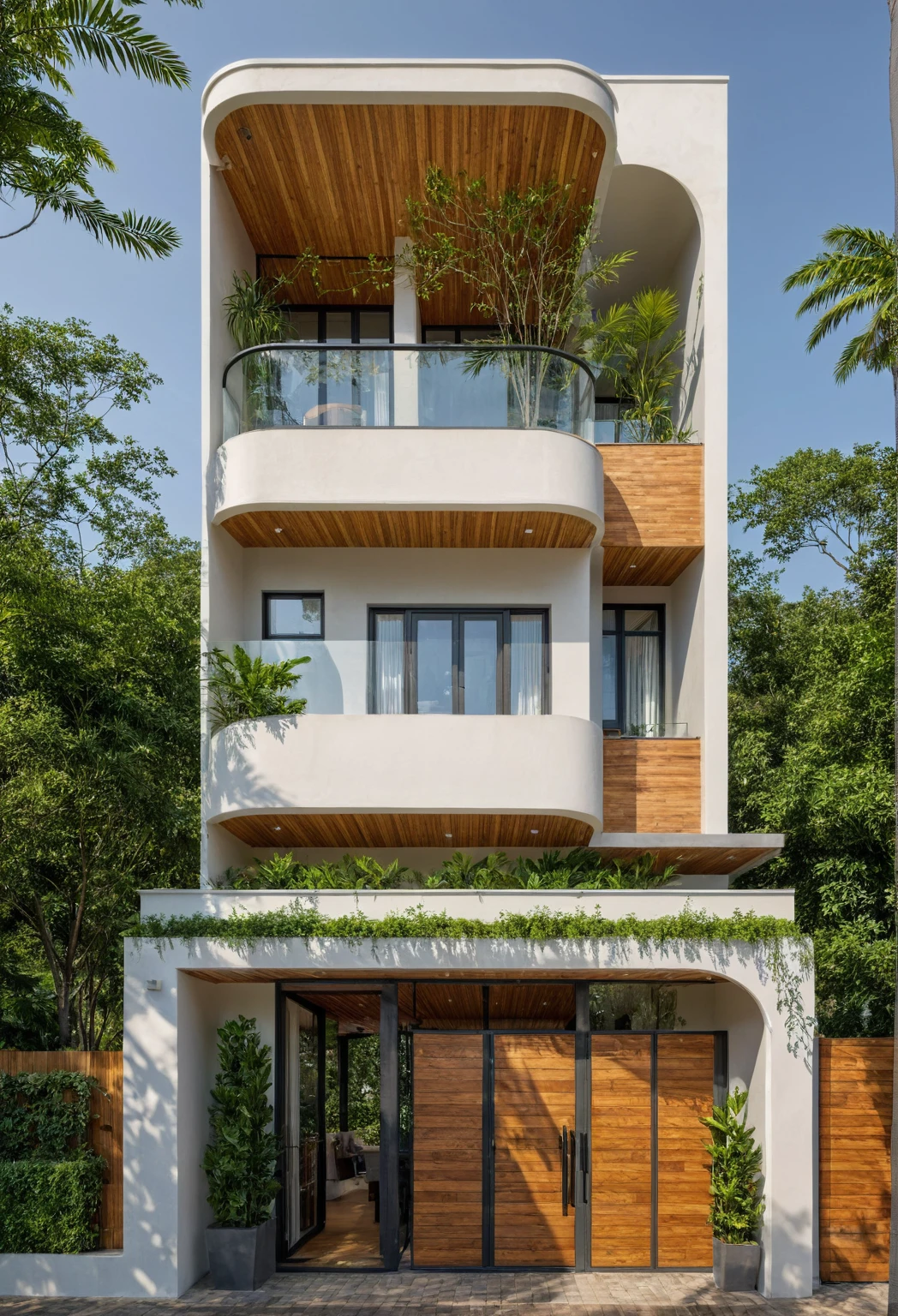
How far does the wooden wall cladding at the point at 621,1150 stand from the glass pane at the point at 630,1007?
0.77 feet

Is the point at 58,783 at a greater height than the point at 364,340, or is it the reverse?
the point at 364,340

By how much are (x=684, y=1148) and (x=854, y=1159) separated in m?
1.76

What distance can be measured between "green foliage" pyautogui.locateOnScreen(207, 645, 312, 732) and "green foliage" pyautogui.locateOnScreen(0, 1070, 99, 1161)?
163 inches

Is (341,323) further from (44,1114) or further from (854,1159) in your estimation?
(854,1159)

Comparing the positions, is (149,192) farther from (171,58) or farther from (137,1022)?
(137,1022)

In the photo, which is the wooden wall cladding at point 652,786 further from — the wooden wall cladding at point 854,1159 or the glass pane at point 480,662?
the wooden wall cladding at point 854,1159

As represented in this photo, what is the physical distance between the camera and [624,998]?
12.8 metres

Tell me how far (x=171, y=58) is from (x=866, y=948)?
13.7 meters

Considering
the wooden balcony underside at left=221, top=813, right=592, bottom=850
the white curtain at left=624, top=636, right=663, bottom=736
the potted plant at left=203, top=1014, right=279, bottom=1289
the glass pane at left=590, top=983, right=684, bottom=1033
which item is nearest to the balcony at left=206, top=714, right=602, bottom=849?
the wooden balcony underside at left=221, top=813, right=592, bottom=850

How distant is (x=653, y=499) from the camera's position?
14.2 meters

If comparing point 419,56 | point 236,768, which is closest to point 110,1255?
point 236,768

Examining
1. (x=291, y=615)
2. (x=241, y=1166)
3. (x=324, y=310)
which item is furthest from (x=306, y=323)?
(x=241, y=1166)

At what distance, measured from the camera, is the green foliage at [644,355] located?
14734mm

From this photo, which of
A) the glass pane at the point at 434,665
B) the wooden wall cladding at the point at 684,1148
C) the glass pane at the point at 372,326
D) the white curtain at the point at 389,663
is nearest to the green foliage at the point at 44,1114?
the white curtain at the point at 389,663
